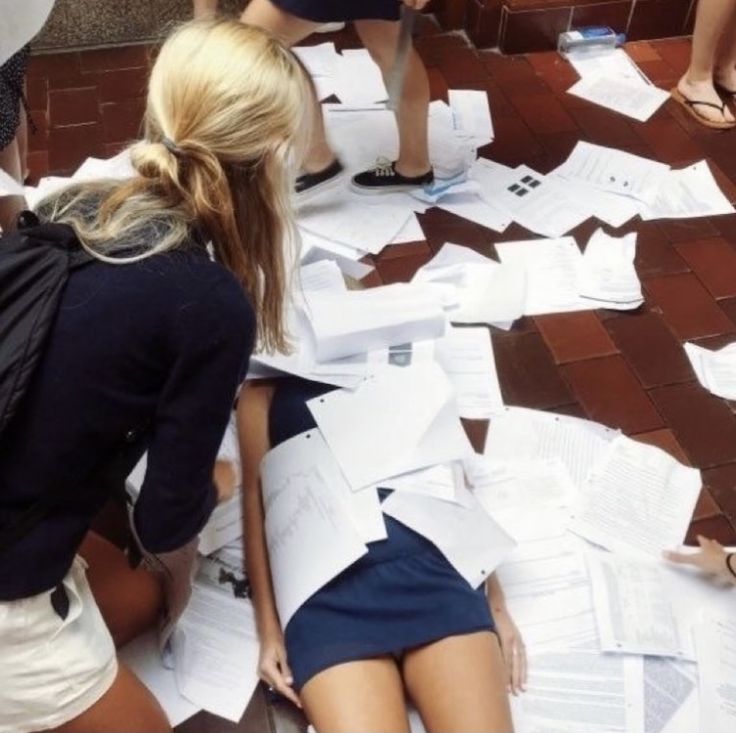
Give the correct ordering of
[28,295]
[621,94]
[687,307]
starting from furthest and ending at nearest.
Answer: [621,94], [687,307], [28,295]

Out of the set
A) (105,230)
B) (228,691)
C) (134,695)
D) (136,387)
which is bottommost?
(228,691)

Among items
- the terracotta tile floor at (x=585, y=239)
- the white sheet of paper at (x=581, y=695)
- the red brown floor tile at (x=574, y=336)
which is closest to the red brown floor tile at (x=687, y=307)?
the terracotta tile floor at (x=585, y=239)

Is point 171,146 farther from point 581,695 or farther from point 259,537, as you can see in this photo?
point 581,695

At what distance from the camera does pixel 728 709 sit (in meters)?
1.20

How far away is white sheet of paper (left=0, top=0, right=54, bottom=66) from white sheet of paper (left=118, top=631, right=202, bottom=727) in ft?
2.65

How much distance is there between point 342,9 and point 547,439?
2.92ft

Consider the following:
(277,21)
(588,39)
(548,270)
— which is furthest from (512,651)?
(588,39)

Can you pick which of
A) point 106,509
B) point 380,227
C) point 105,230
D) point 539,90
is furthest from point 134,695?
point 539,90

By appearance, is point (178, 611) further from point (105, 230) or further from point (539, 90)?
point (539, 90)

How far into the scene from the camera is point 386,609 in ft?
3.62

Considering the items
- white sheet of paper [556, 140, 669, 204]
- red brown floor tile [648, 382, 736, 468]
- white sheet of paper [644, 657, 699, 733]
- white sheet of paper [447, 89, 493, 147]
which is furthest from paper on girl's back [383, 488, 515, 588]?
white sheet of paper [447, 89, 493, 147]

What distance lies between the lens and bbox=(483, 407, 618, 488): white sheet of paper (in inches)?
58.8

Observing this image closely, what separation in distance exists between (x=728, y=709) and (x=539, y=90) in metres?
1.66

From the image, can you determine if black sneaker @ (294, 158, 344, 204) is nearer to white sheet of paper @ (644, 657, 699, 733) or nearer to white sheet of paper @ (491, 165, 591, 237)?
white sheet of paper @ (491, 165, 591, 237)
